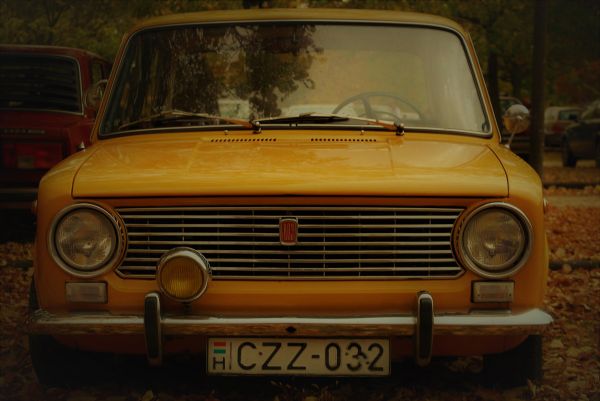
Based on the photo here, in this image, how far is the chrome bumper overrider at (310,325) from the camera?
410cm

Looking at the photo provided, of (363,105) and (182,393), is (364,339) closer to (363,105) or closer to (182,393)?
(182,393)

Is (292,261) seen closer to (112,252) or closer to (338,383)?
(112,252)

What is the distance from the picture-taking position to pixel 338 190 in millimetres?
4164

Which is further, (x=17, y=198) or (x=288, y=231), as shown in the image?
(x=17, y=198)

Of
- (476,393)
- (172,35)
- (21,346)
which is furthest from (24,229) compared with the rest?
(476,393)

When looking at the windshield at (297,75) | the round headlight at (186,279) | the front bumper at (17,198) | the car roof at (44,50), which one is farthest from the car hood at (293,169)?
the car roof at (44,50)

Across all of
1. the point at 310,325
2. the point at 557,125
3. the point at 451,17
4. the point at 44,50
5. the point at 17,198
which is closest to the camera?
the point at 310,325

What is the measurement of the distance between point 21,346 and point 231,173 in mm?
2511

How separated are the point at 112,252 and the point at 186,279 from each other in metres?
0.34

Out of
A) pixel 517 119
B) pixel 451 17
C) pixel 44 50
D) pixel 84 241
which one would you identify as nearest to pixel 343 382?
pixel 84 241

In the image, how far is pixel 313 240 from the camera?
13.9 feet

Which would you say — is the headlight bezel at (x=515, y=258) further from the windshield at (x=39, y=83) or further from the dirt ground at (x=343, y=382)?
the windshield at (x=39, y=83)

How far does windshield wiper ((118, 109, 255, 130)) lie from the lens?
524cm

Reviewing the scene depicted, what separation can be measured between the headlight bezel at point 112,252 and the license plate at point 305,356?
52cm
